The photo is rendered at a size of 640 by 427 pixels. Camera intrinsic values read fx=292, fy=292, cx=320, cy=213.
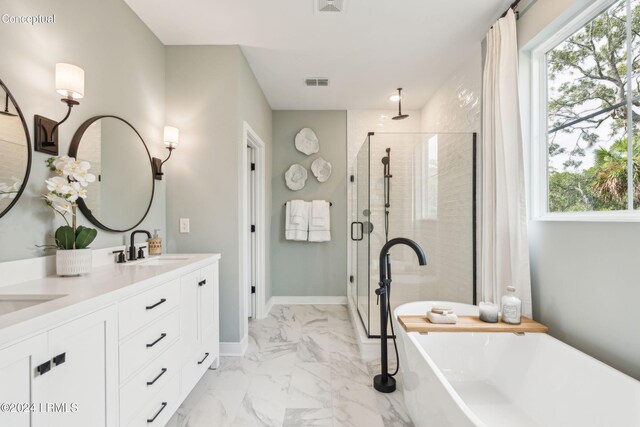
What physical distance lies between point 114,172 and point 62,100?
0.54m

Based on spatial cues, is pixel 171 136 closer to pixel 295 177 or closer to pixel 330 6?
pixel 330 6

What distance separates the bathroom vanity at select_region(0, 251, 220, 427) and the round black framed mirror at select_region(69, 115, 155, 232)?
11.3 inches

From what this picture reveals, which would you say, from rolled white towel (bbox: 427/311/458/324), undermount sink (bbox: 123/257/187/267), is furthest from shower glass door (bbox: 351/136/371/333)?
undermount sink (bbox: 123/257/187/267)

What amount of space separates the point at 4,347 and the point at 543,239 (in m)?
2.28

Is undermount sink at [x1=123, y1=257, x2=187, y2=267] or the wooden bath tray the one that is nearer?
the wooden bath tray

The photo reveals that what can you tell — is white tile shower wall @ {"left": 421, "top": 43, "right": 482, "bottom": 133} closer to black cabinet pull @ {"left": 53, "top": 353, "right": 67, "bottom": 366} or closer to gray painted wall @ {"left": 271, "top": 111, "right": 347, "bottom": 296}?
gray painted wall @ {"left": 271, "top": 111, "right": 347, "bottom": 296}

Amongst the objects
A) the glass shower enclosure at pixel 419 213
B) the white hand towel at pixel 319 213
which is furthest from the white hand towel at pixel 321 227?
the glass shower enclosure at pixel 419 213

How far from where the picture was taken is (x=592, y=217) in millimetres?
1367

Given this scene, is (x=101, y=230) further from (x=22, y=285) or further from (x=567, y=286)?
(x=567, y=286)

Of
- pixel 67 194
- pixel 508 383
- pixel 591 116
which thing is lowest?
pixel 508 383

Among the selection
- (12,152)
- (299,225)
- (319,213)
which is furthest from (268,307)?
(12,152)

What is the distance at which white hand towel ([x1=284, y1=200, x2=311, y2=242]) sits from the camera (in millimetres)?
3688

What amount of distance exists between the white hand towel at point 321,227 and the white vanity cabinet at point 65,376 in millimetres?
2704

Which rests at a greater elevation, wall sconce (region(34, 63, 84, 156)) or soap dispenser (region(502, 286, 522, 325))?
wall sconce (region(34, 63, 84, 156))
